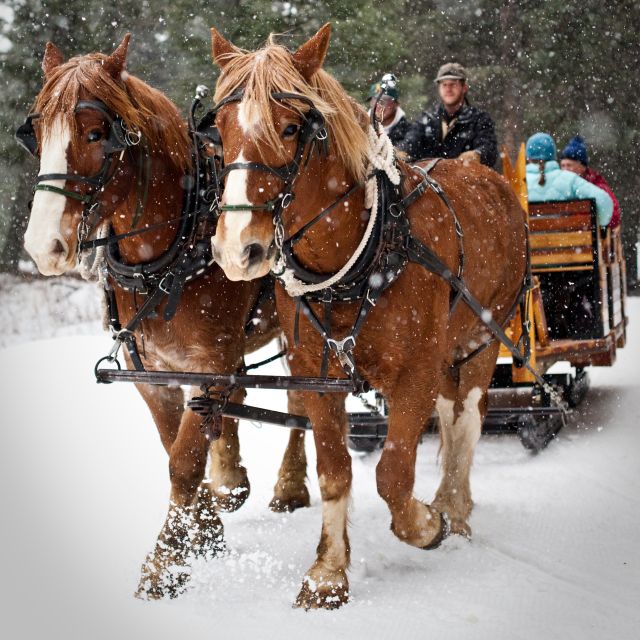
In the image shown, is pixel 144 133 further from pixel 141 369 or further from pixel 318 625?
pixel 318 625

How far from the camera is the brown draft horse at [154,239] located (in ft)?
10.6

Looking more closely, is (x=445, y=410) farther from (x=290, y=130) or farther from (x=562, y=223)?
(x=290, y=130)

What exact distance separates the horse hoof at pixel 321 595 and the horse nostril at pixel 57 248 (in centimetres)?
169

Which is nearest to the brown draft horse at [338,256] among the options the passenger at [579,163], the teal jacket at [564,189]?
the teal jacket at [564,189]

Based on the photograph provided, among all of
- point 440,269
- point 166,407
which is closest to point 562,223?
point 440,269

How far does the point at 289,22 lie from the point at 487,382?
694cm

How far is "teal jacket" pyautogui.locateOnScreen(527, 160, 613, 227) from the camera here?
263 inches

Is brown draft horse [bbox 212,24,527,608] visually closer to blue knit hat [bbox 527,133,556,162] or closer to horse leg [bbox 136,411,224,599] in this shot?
horse leg [bbox 136,411,224,599]

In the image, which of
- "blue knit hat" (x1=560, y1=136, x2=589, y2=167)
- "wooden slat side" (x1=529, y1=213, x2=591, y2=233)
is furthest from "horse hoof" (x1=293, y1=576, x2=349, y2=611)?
"blue knit hat" (x1=560, y1=136, x2=589, y2=167)

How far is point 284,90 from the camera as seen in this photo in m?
3.01

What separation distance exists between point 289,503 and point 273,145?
281 cm

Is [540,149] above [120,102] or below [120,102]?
below

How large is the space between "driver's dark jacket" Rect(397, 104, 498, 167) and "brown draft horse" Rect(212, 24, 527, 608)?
146cm

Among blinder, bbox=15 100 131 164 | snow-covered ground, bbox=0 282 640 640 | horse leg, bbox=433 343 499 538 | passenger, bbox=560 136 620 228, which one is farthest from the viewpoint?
passenger, bbox=560 136 620 228
